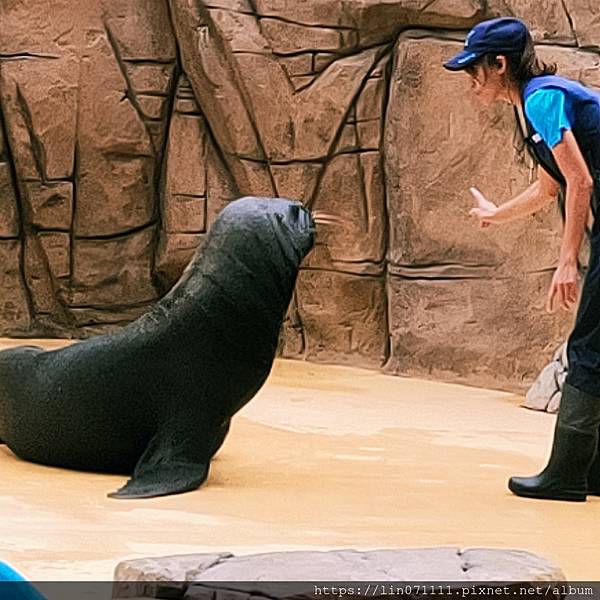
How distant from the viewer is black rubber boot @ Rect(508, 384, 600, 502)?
4.76m

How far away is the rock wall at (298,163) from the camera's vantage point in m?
8.11

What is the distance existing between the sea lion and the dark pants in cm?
106

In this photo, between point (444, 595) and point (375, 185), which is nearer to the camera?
point (444, 595)

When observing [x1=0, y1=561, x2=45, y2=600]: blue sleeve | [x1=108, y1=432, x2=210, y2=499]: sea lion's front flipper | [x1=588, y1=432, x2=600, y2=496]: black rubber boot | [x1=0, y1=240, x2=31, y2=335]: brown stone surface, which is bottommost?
[x1=0, y1=240, x2=31, y2=335]: brown stone surface

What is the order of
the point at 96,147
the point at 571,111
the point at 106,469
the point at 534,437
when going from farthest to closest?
the point at 96,147, the point at 534,437, the point at 106,469, the point at 571,111

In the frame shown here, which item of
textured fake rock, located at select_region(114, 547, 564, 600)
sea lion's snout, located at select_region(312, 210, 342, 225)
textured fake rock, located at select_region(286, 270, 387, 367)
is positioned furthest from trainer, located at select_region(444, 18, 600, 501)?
textured fake rock, located at select_region(286, 270, 387, 367)

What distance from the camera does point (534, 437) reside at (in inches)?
250

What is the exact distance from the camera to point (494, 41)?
4.80 m

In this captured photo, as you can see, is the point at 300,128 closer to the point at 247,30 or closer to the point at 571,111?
the point at 247,30

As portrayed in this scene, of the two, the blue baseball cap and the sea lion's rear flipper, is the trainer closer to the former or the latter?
the blue baseball cap

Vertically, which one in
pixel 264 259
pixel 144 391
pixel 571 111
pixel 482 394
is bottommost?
pixel 482 394

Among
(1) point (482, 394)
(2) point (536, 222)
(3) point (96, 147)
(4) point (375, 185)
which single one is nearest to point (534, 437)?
(1) point (482, 394)

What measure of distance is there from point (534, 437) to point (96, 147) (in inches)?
165

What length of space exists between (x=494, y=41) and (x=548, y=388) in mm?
3005
